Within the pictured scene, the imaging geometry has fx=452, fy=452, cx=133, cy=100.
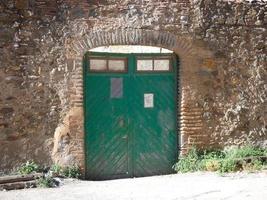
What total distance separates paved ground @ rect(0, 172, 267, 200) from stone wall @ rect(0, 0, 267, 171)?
883mm

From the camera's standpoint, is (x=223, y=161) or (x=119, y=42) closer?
(x=119, y=42)

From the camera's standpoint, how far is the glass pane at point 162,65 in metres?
9.34

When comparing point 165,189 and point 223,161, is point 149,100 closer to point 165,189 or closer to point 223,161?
point 223,161

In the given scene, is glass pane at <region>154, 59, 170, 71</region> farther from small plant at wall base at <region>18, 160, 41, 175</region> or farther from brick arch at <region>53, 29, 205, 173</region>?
small plant at wall base at <region>18, 160, 41, 175</region>

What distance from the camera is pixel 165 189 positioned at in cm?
775

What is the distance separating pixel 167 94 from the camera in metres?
9.45

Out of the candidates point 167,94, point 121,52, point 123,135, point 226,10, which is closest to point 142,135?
point 123,135

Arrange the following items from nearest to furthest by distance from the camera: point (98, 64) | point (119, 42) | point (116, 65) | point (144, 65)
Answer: point (119, 42)
point (98, 64)
point (116, 65)
point (144, 65)

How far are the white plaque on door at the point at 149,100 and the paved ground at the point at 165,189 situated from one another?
4.94 ft

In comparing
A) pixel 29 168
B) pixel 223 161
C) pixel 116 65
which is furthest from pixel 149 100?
pixel 29 168

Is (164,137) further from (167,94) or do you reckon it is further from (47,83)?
(47,83)

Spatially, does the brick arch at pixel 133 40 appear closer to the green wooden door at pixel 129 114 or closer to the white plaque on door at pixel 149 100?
the green wooden door at pixel 129 114

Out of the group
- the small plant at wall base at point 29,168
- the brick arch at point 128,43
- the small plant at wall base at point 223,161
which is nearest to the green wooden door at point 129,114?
the brick arch at point 128,43

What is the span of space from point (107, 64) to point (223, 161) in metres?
3.02
